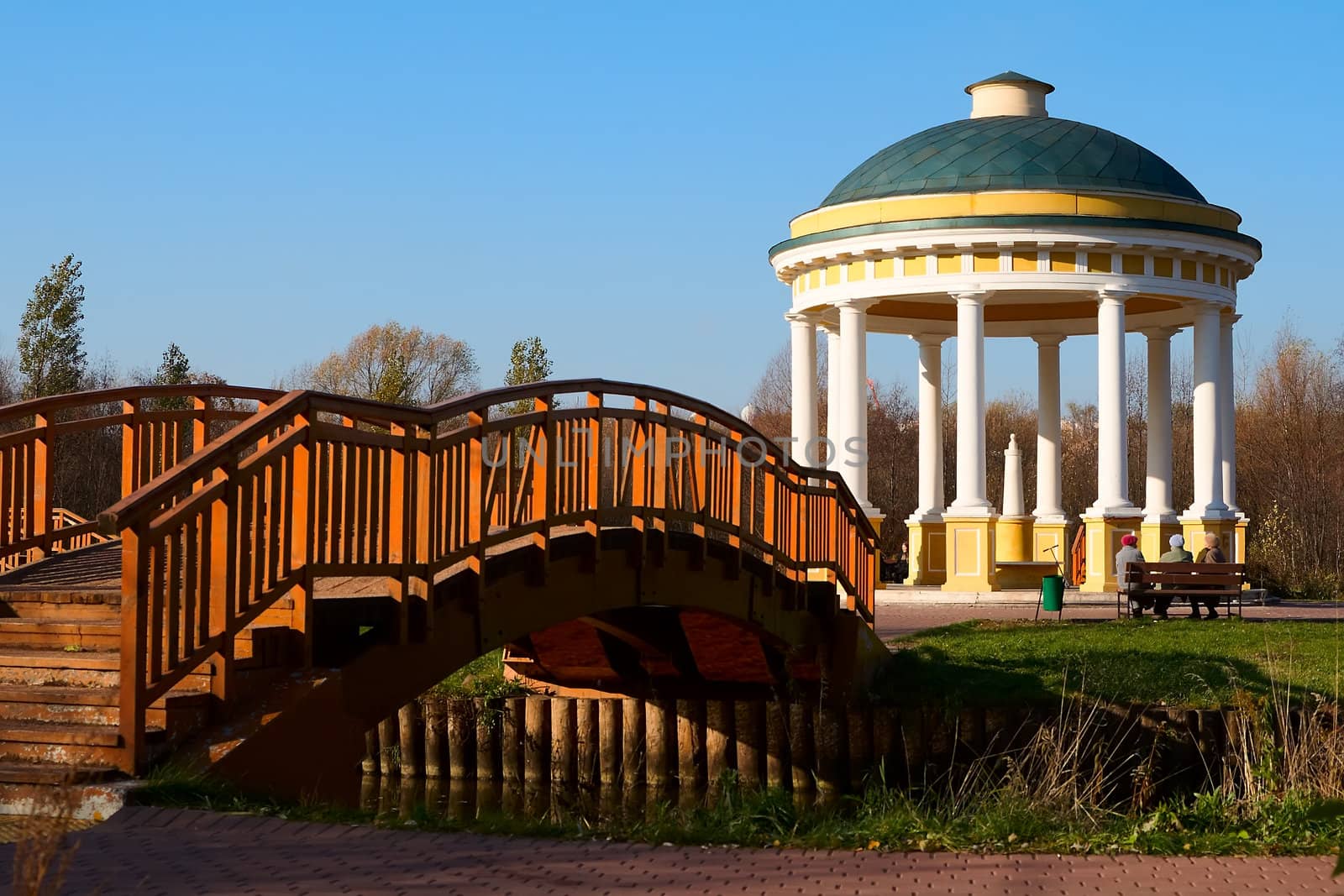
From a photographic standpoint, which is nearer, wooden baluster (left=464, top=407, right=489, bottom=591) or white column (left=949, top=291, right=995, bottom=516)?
wooden baluster (left=464, top=407, right=489, bottom=591)

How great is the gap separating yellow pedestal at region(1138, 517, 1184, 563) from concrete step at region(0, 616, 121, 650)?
21.9 meters

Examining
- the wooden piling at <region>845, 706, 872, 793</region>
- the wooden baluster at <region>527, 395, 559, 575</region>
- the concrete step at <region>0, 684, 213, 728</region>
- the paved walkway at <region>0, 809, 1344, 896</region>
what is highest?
the wooden baluster at <region>527, 395, 559, 575</region>

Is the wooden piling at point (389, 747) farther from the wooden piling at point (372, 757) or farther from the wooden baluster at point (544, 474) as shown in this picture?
the wooden baluster at point (544, 474)

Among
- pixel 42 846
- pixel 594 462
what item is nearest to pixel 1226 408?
pixel 594 462

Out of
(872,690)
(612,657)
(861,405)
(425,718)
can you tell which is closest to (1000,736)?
(872,690)

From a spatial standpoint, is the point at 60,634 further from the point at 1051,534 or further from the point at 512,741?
the point at 1051,534

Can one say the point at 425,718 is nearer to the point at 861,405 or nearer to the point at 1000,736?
the point at 1000,736

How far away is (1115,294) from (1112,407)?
1.85m

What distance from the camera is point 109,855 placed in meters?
7.05

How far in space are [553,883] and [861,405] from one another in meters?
23.0

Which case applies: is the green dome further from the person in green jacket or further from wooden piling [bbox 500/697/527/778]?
wooden piling [bbox 500/697/527/778]

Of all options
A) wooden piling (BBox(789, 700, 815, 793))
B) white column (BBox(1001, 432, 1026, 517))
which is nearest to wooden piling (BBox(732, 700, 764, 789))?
wooden piling (BBox(789, 700, 815, 793))

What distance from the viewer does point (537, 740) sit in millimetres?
17562

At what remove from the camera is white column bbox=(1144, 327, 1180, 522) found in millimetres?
29422
